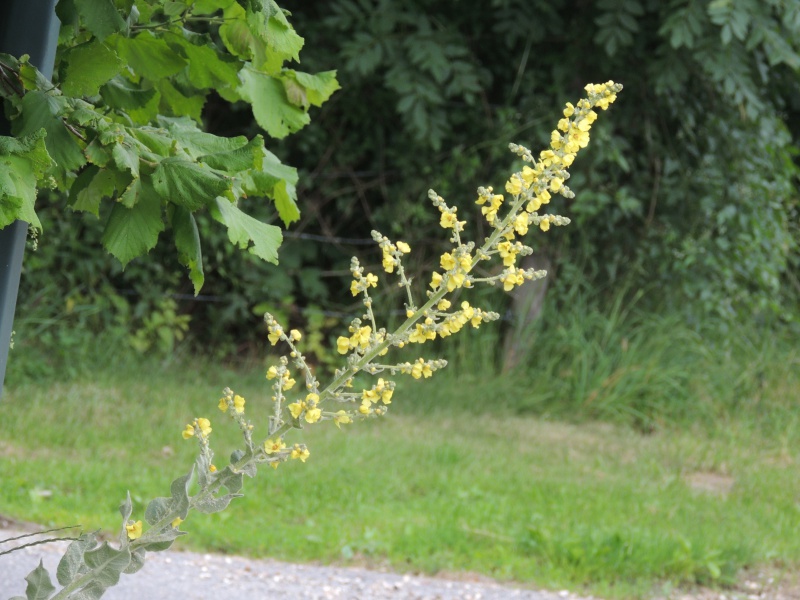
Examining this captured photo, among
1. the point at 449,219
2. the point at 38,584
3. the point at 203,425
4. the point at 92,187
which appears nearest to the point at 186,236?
the point at 92,187

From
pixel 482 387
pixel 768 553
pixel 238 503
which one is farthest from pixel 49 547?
pixel 482 387

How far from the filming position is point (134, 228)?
156 cm

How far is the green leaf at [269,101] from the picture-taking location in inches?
74.5

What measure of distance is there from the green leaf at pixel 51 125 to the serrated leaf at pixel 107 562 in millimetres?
539

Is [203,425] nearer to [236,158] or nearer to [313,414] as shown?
[313,414]

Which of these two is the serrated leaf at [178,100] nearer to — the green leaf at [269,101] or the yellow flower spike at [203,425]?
the green leaf at [269,101]

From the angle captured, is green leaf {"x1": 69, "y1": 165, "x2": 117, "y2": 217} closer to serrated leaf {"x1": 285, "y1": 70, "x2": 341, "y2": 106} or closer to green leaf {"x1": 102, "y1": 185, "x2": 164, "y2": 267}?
green leaf {"x1": 102, "y1": 185, "x2": 164, "y2": 267}

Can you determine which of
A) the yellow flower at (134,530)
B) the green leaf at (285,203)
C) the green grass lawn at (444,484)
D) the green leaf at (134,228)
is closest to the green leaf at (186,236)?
the green leaf at (134,228)

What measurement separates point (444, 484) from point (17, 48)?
3469mm

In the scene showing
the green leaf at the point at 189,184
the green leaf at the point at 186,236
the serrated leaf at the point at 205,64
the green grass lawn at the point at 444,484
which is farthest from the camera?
the green grass lawn at the point at 444,484

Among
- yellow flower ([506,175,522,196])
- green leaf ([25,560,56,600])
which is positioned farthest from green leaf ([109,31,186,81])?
green leaf ([25,560,56,600])

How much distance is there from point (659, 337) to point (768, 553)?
263 cm

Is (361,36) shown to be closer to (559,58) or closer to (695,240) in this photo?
(559,58)

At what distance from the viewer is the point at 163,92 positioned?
6.37 feet
